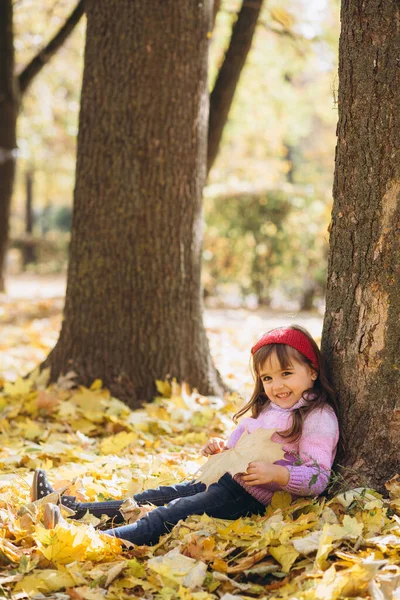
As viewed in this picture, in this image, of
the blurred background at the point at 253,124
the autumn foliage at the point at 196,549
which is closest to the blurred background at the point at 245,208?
the blurred background at the point at 253,124

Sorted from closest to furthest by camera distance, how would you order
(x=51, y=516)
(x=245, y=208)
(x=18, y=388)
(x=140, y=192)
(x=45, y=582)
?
(x=45, y=582)
(x=51, y=516)
(x=140, y=192)
(x=18, y=388)
(x=245, y=208)

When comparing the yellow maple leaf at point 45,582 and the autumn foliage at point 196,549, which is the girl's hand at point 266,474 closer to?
the autumn foliage at point 196,549

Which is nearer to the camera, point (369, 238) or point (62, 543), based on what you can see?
point (62, 543)

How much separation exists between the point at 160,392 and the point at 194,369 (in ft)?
1.05

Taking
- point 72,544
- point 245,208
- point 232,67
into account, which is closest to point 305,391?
point 72,544

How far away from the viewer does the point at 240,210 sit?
11.2 meters

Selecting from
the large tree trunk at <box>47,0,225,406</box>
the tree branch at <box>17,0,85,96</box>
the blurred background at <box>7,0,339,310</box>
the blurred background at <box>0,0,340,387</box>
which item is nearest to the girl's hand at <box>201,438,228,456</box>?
the large tree trunk at <box>47,0,225,406</box>

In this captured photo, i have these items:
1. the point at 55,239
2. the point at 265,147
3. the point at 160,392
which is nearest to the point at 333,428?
the point at 160,392

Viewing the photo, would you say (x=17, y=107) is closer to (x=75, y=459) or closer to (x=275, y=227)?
(x=275, y=227)

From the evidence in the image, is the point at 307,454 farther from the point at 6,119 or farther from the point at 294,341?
the point at 6,119

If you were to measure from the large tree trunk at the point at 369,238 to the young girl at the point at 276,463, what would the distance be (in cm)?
12

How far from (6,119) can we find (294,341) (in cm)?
885

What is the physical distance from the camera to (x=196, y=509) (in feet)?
8.79

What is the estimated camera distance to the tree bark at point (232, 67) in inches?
247
